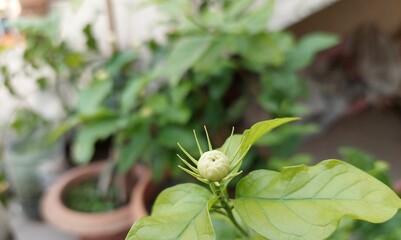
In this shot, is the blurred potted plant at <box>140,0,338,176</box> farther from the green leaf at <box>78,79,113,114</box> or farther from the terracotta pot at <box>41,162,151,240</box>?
the terracotta pot at <box>41,162,151,240</box>

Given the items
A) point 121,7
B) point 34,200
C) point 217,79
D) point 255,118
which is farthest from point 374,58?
point 34,200

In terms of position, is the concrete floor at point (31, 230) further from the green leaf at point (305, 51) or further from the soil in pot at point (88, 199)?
the green leaf at point (305, 51)

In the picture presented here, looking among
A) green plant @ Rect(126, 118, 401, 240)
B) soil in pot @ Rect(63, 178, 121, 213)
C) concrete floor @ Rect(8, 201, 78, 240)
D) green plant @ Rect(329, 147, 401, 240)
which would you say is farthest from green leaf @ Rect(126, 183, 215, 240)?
concrete floor @ Rect(8, 201, 78, 240)

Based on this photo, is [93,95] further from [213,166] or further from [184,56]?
[213,166]

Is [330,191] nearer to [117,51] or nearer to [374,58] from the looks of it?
[117,51]

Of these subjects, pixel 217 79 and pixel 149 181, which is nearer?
pixel 217 79
